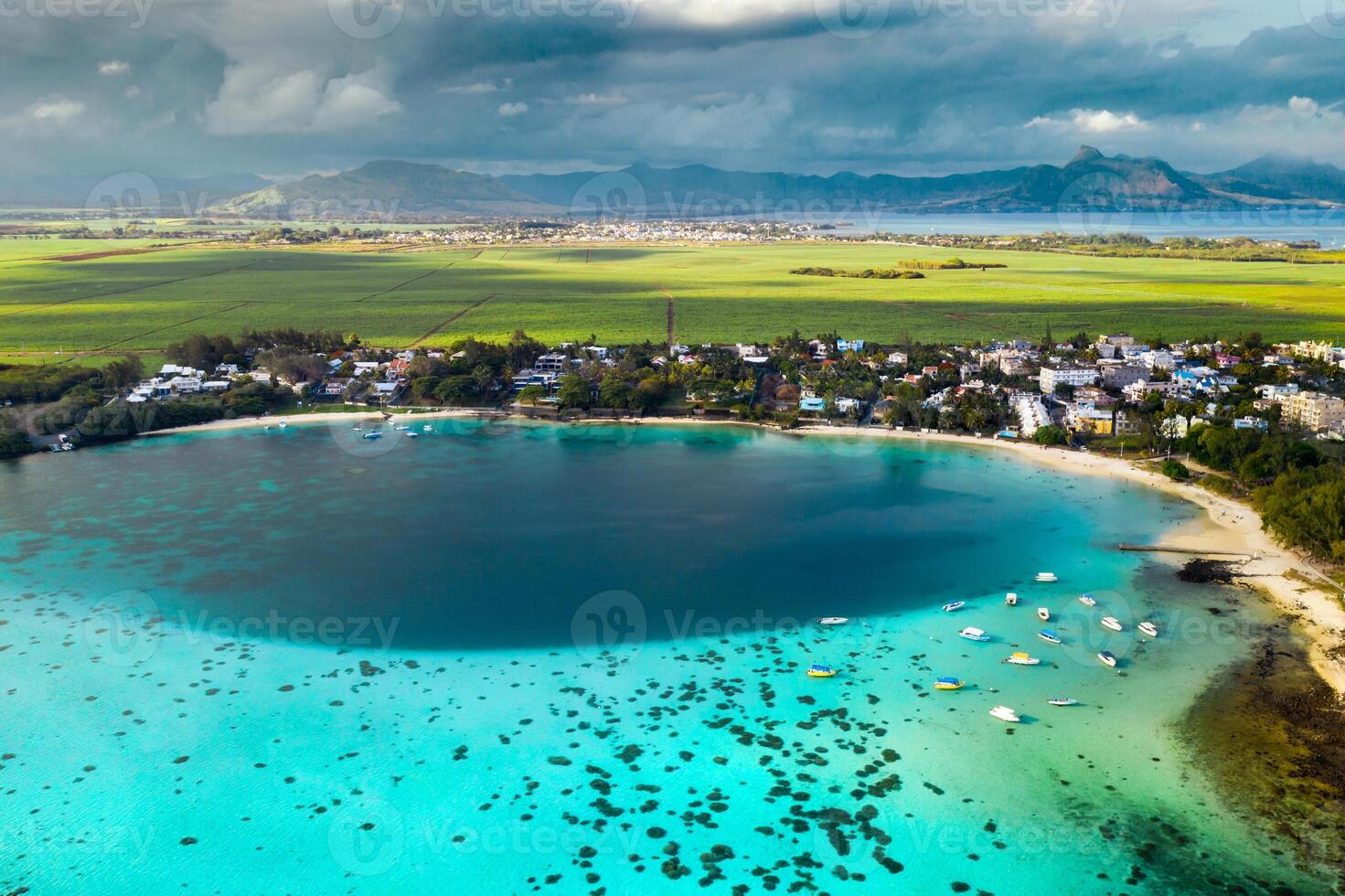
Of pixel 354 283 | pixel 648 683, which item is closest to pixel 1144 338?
pixel 648 683

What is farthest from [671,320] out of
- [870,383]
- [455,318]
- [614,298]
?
[870,383]

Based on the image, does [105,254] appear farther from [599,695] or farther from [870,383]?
[599,695]

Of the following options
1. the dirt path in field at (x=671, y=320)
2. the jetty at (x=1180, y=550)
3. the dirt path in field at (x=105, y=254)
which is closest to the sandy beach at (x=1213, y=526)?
the jetty at (x=1180, y=550)

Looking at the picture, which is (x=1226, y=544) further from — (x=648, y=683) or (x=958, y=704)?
(x=648, y=683)

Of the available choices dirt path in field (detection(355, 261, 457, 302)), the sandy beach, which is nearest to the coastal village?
the sandy beach

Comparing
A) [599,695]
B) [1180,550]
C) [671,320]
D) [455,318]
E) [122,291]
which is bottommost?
[599,695]

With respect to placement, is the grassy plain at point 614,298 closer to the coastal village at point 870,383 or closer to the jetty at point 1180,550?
the coastal village at point 870,383
